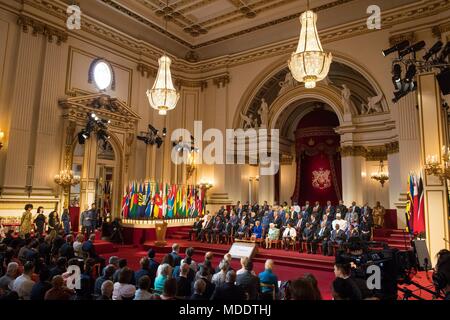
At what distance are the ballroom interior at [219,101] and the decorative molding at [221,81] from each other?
56 mm

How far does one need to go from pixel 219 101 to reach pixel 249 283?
11.0 meters

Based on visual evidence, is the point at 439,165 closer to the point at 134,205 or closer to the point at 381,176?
the point at 381,176

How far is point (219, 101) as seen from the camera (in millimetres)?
13906

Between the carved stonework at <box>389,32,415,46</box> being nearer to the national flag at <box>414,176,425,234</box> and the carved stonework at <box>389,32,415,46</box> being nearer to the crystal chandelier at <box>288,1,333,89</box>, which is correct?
the national flag at <box>414,176,425,234</box>

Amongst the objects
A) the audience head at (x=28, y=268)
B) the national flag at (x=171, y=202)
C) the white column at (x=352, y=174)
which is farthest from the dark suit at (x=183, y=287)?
the white column at (x=352, y=174)

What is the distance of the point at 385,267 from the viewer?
342cm

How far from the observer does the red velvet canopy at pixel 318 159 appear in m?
13.3

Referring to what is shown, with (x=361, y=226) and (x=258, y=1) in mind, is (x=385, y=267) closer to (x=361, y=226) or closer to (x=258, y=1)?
(x=361, y=226)

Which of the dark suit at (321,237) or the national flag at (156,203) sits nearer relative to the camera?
the dark suit at (321,237)

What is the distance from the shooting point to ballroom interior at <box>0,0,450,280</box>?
8.80m

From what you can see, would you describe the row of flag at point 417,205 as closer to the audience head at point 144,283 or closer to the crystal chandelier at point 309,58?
the crystal chandelier at point 309,58

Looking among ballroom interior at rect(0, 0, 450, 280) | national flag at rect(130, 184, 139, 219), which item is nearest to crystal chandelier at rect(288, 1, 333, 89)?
ballroom interior at rect(0, 0, 450, 280)

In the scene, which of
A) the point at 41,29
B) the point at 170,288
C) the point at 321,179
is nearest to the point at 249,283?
the point at 170,288
